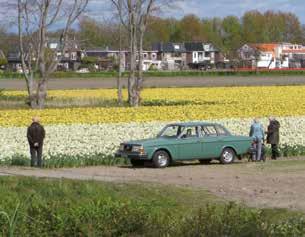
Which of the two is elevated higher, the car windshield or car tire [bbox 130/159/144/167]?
the car windshield

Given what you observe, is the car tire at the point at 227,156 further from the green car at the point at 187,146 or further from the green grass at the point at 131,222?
the green grass at the point at 131,222

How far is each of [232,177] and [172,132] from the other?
4844 millimetres

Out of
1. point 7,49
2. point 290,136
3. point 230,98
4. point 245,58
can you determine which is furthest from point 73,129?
point 245,58

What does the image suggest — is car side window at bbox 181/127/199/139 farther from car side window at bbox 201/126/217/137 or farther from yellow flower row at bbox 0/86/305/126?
yellow flower row at bbox 0/86/305/126

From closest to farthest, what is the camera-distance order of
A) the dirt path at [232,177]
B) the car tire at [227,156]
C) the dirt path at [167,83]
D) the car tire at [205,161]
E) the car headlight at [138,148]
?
the dirt path at [232,177]
the car headlight at [138,148]
the car tire at [227,156]
the car tire at [205,161]
the dirt path at [167,83]

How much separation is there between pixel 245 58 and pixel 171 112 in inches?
5938

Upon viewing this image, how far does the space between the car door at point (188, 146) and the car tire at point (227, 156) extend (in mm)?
907

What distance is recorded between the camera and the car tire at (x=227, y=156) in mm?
26711

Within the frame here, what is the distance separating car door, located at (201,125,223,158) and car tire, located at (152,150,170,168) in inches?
49.2

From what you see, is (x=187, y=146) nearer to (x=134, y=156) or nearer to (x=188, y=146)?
(x=188, y=146)

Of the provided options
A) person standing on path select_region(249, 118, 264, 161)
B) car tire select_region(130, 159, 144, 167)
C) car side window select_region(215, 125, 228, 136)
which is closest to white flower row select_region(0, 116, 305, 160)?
car tire select_region(130, 159, 144, 167)

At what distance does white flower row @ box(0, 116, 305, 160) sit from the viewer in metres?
29.0

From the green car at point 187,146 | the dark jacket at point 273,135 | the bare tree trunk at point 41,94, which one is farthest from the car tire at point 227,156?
the bare tree trunk at point 41,94

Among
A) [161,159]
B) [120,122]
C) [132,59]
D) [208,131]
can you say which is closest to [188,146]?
[161,159]
